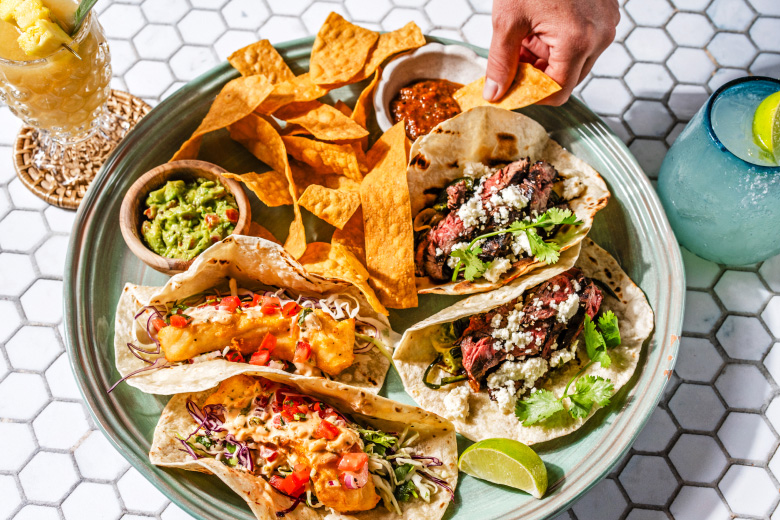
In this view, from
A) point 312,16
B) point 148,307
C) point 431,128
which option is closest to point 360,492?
point 148,307

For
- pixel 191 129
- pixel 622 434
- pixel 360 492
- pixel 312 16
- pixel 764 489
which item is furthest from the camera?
pixel 312 16

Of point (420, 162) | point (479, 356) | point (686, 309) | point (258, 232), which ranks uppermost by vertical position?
point (420, 162)

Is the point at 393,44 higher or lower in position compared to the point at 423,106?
higher

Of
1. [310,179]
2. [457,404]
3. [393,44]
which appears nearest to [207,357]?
[310,179]

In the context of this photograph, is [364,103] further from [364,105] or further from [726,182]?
[726,182]

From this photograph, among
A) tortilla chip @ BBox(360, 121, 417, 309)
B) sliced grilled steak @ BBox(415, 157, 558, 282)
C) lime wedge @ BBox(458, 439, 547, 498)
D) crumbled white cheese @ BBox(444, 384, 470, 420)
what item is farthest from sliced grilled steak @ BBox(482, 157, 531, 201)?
lime wedge @ BBox(458, 439, 547, 498)

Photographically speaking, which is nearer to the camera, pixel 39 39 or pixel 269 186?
pixel 39 39

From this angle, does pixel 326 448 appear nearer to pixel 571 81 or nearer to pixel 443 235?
pixel 443 235
